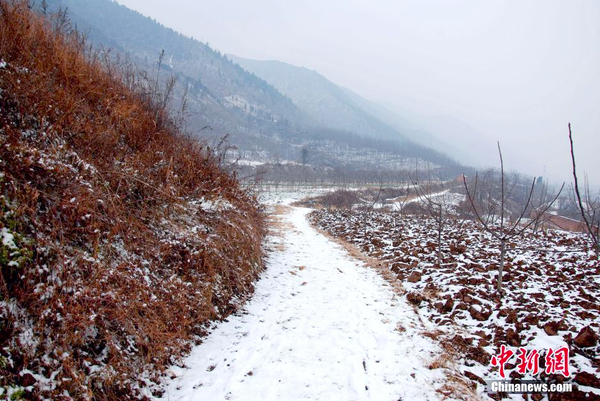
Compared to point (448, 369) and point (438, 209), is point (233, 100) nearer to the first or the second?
point (438, 209)

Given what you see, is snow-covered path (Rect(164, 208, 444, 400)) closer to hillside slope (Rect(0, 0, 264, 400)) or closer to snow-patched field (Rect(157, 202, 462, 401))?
snow-patched field (Rect(157, 202, 462, 401))

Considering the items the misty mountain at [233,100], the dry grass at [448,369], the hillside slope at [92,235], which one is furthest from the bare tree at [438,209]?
the misty mountain at [233,100]

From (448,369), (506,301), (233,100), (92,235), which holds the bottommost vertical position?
(448,369)

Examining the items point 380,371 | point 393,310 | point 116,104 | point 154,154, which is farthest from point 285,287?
point 116,104

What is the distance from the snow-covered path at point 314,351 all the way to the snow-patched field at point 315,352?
0.4 inches

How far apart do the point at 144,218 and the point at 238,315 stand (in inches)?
80.3

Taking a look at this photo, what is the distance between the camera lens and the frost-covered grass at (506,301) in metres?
3.08

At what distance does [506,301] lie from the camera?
14.1 feet

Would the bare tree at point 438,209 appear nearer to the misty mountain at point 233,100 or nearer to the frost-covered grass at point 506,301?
the frost-covered grass at point 506,301

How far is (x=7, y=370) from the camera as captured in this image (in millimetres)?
1878

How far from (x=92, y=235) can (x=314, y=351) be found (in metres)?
2.93

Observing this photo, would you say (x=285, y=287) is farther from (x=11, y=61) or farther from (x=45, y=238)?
(x=11, y=61)

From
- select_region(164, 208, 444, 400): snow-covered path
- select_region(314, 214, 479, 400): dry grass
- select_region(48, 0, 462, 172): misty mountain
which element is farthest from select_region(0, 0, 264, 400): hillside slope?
select_region(48, 0, 462, 172): misty mountain

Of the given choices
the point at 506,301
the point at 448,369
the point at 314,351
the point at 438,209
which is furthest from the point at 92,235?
the point at 438,209
